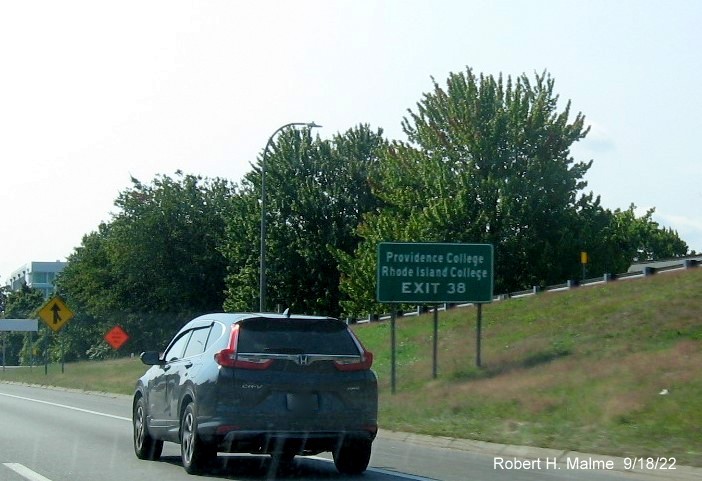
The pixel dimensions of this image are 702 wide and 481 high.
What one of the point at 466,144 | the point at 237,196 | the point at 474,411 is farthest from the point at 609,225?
the point at 474,411

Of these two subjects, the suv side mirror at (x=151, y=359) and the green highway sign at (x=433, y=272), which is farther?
the green highway sign at (x=433, y=272)

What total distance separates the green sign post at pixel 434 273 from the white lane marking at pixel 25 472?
55.0 feet

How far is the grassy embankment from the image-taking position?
663 inches

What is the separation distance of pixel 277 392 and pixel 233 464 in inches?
97.2

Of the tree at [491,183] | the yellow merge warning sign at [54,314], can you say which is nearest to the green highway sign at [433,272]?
the yellow merge warning sign at [54,314]

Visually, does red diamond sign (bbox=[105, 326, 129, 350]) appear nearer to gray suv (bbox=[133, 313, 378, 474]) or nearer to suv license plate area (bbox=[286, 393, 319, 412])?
gray suv (bbox=[133, 313, 378, 474])

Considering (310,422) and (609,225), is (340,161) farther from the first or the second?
(310,422)

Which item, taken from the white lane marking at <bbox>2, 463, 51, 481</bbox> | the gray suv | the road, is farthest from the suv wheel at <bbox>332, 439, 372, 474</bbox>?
the white lane marking at <bbox>2, 463, 51, 481</bbox>

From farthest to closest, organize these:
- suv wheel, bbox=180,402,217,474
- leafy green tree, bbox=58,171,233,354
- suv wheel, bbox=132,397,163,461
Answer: leafy green tree, bbox=58,171,233,354 < suv wheel, bbox=132,397,163,461 < suv wheel, bbox=180,402,217,474

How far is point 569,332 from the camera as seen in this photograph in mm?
33688

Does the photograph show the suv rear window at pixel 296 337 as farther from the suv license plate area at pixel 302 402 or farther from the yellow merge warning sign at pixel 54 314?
the yellow merge warning sign at pixel 54 314

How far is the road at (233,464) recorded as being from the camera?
13.1m

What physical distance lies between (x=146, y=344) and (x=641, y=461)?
67.6 m

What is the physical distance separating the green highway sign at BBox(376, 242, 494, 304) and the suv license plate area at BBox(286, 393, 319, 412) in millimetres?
17678
